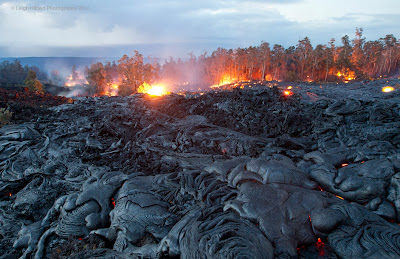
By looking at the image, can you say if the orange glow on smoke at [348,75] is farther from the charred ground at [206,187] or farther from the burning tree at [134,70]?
the charred ground at [206,187]

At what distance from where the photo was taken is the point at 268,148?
10.6 metres

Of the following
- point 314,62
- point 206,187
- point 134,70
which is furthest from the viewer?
point 314,62

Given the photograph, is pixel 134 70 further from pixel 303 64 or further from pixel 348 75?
pixel 348 75

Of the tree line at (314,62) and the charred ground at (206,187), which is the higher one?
the tree line at (314,62)

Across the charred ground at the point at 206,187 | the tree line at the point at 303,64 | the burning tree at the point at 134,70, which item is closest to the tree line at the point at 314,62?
the tree line at the point at 303,64

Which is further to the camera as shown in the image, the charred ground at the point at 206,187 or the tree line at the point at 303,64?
the tree line at the point at 303,64

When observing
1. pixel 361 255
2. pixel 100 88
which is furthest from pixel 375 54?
pixel 361 255

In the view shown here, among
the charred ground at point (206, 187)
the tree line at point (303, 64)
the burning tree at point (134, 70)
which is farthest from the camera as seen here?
the tree line at point (303, 64)

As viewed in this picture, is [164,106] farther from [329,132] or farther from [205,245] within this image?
[205,245]

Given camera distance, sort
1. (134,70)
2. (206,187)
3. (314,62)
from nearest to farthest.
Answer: (206,187) → (134,70) → (314,62)

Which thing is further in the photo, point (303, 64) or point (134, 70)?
point (303, 64)

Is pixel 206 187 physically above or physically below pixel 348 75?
below

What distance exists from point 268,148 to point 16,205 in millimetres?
10435

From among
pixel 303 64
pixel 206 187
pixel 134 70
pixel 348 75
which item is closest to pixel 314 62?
pixel 303 64
